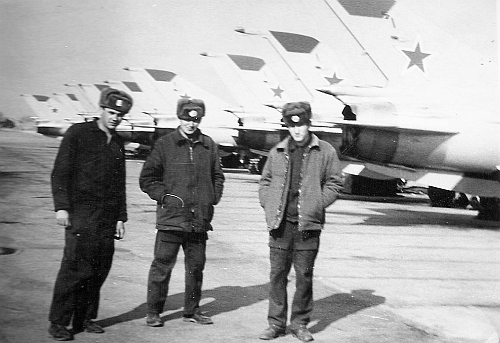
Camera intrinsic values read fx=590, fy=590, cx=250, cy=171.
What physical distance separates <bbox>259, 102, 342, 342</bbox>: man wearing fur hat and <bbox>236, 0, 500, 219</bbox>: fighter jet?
4.59 metres

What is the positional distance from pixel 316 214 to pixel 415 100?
20.3ft

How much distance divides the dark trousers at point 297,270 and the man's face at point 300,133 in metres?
0.58

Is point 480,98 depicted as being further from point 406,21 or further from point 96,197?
point 96,197

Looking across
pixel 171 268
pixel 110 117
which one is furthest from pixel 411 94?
pixel 110 117

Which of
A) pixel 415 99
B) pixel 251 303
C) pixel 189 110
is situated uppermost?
pixel 415 99

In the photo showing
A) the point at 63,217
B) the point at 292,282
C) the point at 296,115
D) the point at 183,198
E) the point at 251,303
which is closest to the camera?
the point at 63,217

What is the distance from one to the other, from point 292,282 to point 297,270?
1541mm

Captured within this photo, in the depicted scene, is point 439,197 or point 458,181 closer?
point 458,181

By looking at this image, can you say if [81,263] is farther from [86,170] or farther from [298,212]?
[298,212]

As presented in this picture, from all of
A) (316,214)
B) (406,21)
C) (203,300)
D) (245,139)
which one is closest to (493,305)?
(316,214)

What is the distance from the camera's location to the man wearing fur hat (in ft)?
13.1

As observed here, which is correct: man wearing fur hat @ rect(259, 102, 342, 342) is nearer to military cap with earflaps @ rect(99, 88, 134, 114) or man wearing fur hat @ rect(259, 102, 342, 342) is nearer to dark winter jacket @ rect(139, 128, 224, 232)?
dark winter jacket @ rect(139, 128, 224, 232)

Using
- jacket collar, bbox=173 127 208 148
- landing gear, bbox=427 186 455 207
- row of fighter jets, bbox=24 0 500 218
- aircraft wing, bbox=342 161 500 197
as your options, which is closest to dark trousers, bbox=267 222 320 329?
jacket collar, bbox=173 127 208 148

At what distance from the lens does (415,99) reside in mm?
9570
